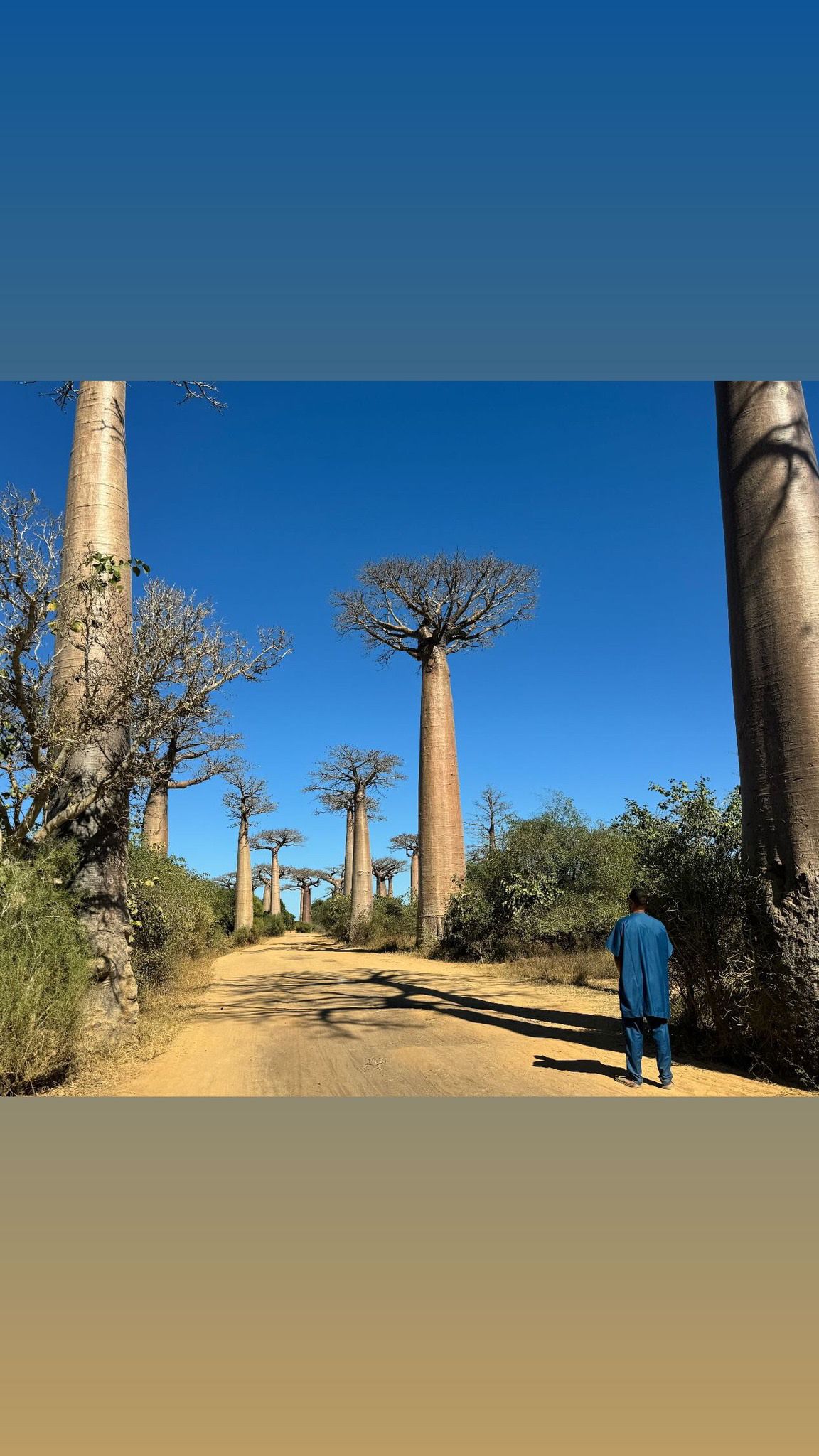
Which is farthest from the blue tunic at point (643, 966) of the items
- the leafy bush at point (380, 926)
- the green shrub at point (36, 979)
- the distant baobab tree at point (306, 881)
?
the distant baobab tree at point (306, 881)

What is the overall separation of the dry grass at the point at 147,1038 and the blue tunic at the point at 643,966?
3183mm

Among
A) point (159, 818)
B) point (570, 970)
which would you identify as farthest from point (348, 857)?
point (570, 970)

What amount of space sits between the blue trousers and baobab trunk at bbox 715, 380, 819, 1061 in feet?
2.51

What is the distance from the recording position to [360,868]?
82.5 feet

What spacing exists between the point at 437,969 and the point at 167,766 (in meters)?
6.68

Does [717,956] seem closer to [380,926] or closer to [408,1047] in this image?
[408,1047]

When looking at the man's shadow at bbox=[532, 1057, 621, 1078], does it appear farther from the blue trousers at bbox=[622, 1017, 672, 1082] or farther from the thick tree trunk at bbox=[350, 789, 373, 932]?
the thick tree trunk at bbox=[350, 789, 373, 932]

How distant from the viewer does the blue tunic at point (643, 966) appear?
173 inches

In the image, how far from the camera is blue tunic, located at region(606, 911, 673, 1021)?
439 centimetres

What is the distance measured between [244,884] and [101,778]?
21841mm

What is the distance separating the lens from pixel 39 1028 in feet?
13.8

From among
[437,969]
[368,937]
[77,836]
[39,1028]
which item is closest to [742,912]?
[39,1028]

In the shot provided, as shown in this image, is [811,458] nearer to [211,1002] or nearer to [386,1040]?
[386,1040]

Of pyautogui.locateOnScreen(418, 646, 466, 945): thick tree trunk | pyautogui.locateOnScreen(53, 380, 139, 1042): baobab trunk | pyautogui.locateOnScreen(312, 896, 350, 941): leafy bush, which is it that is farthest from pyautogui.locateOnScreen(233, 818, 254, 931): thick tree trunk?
pyautogui.locateOnScreen(53, 380, 139, 1042): baobab trunk
